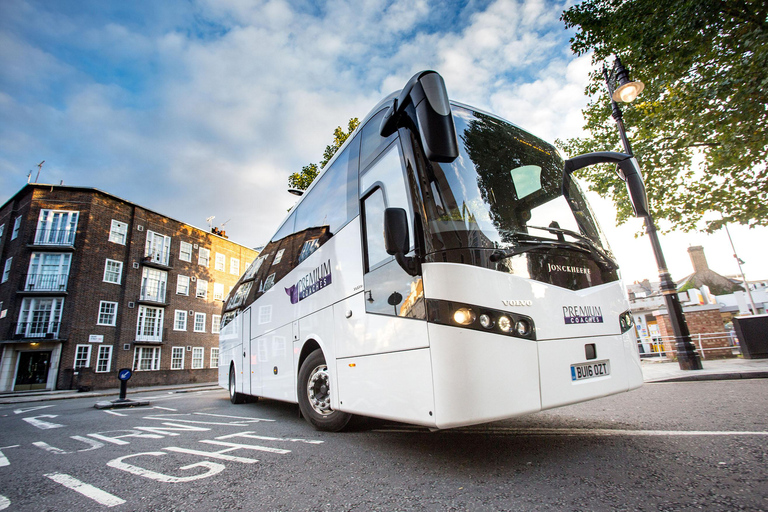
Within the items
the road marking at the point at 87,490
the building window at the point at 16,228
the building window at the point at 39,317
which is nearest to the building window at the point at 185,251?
the building window at the point at 39,317

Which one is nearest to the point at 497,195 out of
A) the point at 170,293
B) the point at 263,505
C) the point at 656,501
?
the point at 656,501

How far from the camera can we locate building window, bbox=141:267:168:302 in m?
28.7

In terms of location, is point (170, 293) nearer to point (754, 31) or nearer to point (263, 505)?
point (263, 505)

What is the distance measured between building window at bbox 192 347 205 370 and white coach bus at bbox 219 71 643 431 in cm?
3161

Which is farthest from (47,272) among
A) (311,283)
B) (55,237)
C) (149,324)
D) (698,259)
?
(698,259)

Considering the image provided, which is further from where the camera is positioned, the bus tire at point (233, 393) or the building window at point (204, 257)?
the building window at point (204, 257)

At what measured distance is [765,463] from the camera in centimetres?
236

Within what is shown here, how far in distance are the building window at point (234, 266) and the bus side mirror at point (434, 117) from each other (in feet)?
123

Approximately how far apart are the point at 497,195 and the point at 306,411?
3658mm

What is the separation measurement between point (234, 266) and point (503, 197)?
123 feet

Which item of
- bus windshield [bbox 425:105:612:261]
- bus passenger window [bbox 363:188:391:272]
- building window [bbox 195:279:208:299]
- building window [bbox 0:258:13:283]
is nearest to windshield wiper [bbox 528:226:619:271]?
bus windshield [bbox 425:105:612:261]

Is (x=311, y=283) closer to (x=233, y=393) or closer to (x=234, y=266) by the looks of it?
(x=233, y=393)

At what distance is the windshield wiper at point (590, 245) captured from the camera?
3.34 m

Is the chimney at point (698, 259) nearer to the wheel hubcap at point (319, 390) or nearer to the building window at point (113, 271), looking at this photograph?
the wheel hubcap at point (319, 390)
